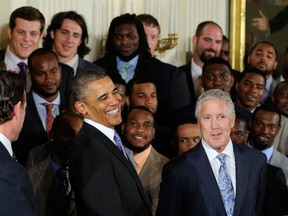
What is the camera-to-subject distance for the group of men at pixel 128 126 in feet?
14.4

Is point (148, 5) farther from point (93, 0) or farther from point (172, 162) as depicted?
point (172, 162)

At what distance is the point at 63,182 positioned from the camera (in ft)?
17.5

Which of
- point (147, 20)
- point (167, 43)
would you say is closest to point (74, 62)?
point (147, 20)

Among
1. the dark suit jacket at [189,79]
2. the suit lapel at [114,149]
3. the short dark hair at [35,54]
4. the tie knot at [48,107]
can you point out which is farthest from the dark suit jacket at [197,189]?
the dark suit jacket at [189,79]

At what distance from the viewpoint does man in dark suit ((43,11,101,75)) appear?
7.02m

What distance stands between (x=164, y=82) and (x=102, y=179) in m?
2.99

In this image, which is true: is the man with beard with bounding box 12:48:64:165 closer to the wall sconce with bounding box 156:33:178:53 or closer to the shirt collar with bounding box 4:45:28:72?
the shirt collar with bounding box 4:45:28:72

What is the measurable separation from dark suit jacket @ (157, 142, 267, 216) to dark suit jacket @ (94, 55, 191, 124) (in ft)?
7.66

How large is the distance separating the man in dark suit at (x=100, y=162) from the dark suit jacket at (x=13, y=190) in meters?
0.81

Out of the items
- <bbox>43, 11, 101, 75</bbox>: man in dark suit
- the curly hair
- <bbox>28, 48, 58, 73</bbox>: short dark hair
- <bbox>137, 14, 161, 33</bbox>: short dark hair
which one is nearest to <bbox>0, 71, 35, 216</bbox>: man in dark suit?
<bbox>28, 48, 58, 73</bbox>: short dark hair

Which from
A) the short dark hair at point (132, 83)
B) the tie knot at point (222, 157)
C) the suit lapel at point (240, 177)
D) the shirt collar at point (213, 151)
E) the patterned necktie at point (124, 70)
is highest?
the patterned necktie at point (124, 70)

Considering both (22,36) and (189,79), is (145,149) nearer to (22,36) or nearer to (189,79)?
(22,36)

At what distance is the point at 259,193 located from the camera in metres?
4.90

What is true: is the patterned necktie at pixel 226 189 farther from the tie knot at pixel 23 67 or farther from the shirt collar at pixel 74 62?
the shirt collar at pixel 74 62
